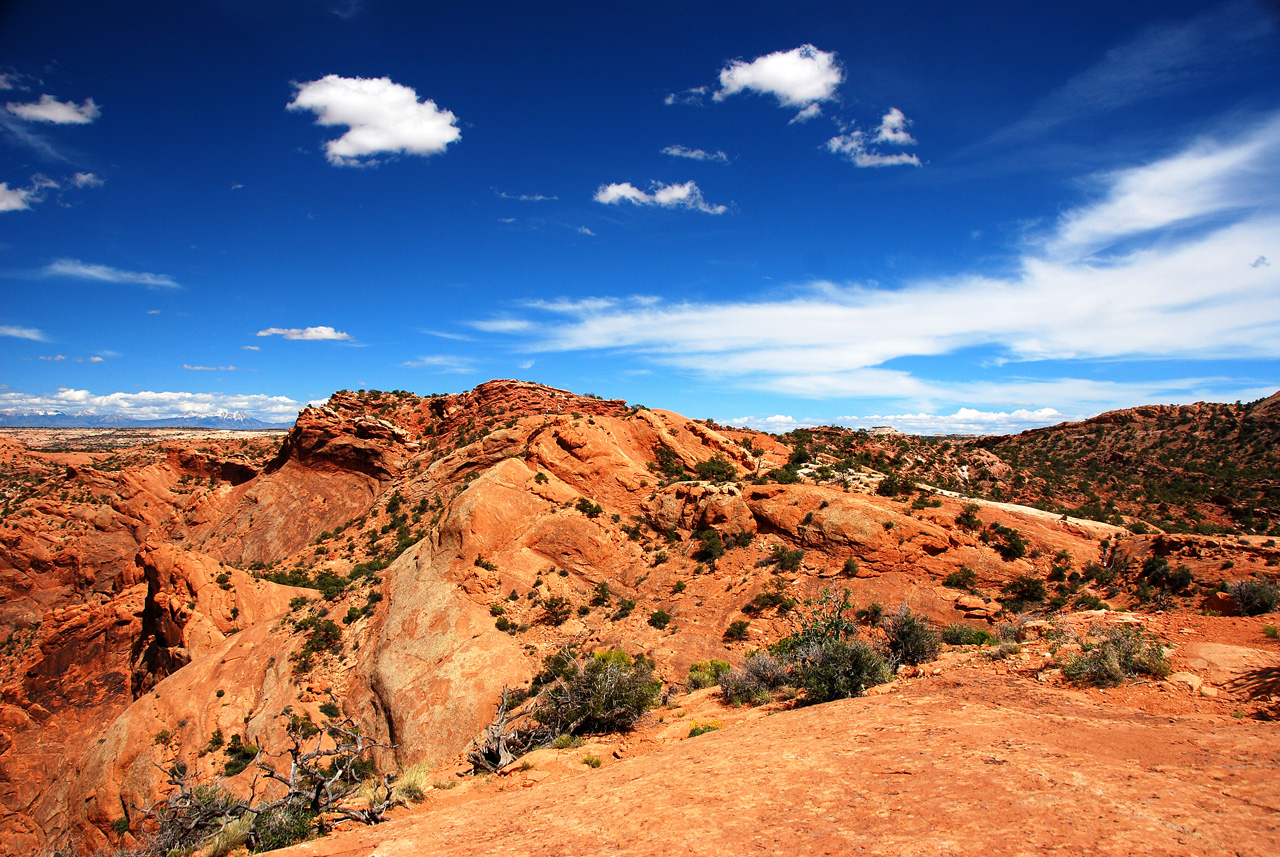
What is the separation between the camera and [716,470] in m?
29.0

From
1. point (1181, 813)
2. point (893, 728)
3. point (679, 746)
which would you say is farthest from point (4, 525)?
point (1181, 813)

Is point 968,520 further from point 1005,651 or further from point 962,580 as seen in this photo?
point 1005,651

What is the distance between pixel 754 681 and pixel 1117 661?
23.8ft

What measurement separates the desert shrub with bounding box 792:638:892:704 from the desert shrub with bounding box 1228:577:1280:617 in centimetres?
847

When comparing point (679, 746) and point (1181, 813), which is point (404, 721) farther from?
point (1181, 813)

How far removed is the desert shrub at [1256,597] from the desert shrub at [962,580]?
22.8 feet

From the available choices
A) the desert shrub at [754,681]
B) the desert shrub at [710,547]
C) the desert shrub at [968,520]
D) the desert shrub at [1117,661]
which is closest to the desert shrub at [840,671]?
the desert shrub at [754,681]

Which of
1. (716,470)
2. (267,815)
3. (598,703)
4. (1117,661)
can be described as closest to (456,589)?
(598,703)

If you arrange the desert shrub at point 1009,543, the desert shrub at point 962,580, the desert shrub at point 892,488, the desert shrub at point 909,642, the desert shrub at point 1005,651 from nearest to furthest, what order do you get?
the desert shrub at point 1005,651 < the desert shrub at point 909,642 < the desert shrub at point 962,580 < the desert shrub at point 1009,543 < the desert shrub at point 892,488

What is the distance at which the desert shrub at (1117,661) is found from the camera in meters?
9.73

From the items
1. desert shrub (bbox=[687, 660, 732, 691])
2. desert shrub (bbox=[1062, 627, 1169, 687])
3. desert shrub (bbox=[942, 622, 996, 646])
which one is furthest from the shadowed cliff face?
desert shrub (bbox=[1062, 627, 1169, 687])

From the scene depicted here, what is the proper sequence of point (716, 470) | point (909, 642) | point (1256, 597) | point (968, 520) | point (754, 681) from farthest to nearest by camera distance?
point (716, 470)
point (968, 520)
point (754, 681)
point (909, 642)
point (1256, 597)

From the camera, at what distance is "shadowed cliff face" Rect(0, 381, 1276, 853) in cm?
1805

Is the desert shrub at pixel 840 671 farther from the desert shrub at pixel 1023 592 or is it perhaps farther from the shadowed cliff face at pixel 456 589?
the desert shrub at pixel 1023 592
